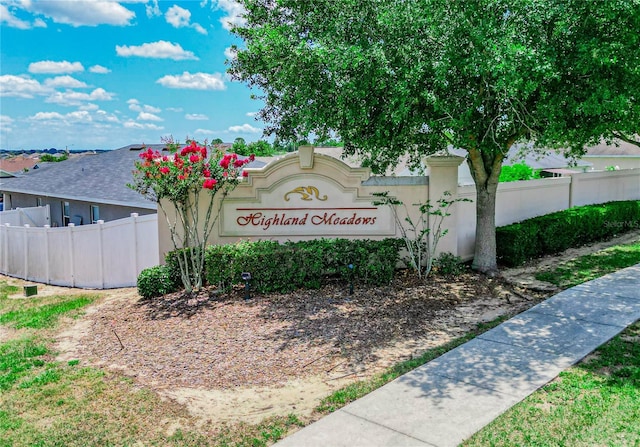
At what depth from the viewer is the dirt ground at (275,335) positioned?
650 cm

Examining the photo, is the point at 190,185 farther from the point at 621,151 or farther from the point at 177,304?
the point at 621,151

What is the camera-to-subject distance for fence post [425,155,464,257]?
38.4 feet

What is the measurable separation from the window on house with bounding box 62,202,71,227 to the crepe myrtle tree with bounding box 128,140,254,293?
11.0 metres

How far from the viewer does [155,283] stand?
35.4 ft

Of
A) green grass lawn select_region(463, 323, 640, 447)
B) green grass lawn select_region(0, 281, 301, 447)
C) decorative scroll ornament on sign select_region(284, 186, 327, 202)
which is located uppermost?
decorative scroll ornament on sign select_region(284, 186, 327, 202)

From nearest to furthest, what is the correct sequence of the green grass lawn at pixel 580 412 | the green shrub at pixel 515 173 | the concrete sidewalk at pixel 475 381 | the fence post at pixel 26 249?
the green grass lawn at pixel 580 412 < the concrete sidewalk at pixel 475 381 < the fence post at pixel 26 249 < the green shrub at pixel 515 173

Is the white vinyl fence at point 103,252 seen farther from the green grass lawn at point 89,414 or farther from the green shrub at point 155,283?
the green grass lawn at point 89,414

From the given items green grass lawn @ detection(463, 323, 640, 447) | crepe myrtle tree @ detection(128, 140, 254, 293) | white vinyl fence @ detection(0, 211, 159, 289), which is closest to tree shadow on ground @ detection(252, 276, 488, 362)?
crepe myrtle tree @ detection(128, 140, 254, 293)

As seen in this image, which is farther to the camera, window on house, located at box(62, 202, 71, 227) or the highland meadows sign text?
window on house, located at box(62, 202, 71, 227)

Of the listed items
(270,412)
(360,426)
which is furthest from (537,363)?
(270,412)

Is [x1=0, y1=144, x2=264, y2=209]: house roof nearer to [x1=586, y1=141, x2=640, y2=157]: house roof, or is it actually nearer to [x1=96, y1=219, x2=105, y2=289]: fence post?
[x1=96, y1=219, x2=105, y2=289]: fence post

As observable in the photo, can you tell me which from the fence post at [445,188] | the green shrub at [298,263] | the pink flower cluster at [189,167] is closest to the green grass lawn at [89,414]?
the green shrub at [298,263]

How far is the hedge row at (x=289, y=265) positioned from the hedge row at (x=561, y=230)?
3.09m

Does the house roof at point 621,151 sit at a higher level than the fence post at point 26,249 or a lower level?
higher
